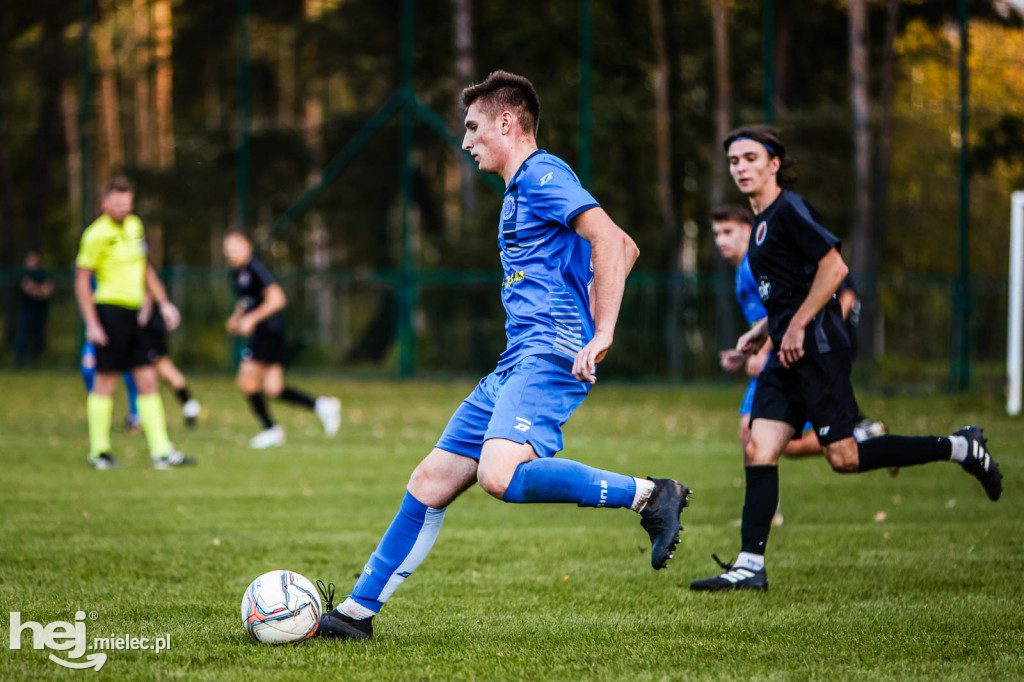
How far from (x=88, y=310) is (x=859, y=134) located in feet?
48.9

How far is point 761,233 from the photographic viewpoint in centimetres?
567

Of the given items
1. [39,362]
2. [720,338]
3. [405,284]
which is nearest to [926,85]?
[720,338]

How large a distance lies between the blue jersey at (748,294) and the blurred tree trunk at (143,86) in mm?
23534

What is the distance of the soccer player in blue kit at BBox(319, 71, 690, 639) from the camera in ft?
13.7

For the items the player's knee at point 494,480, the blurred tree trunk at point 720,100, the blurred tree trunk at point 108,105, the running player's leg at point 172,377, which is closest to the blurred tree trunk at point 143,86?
the blurred tree trunk at point 108,105

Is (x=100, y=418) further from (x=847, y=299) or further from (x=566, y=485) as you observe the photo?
(x=566, y=485)

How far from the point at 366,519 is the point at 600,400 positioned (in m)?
10.6

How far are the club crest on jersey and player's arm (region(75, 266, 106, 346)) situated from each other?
19.4 feet

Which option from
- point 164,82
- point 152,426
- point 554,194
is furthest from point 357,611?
point 164,82

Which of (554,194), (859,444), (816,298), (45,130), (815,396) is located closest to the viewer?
(554,194)

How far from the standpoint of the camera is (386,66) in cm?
2916

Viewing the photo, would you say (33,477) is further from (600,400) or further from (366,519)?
(600,400)

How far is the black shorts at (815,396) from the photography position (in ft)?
18.0

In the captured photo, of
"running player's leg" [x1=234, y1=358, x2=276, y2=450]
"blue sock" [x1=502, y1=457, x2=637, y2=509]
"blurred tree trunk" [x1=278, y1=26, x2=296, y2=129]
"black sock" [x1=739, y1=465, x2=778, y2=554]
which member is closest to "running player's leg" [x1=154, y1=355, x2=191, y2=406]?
"running player's leg" [x1=234, y1=358, x2=276, y2=450]
